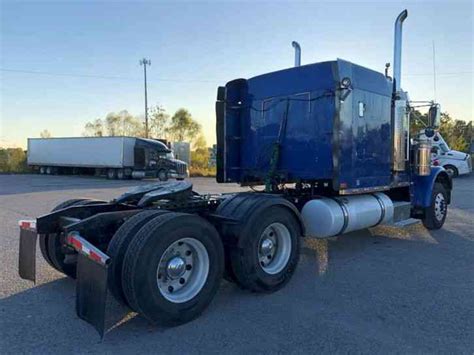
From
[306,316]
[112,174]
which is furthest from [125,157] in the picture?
[306,316]

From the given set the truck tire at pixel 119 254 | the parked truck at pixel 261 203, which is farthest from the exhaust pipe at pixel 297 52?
the truck tire at pixel 119 254

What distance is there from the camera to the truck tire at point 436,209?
341 inches

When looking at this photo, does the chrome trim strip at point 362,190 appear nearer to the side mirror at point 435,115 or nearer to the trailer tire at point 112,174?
the side mirror at point 435,115

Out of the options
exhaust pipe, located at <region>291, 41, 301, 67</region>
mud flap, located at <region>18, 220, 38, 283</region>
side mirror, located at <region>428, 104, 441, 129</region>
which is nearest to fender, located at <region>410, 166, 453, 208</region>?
side mirror, located at <region>428, 104, 441, 129</region>

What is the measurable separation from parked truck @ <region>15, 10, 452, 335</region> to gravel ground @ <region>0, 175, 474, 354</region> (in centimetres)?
24

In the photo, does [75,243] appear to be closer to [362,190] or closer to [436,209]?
[362,190]

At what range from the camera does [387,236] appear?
8.25 metres

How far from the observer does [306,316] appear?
4148mm

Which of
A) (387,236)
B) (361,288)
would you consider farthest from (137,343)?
(387,236)

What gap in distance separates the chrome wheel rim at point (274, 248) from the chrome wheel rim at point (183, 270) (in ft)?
2.98

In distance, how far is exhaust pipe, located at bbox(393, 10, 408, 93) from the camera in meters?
7.27

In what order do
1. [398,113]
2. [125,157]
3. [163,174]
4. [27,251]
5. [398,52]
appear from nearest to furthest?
[27,251] < [398,52] < [398,113] < [125,157] < [163,174]

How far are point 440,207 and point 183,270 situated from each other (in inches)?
272

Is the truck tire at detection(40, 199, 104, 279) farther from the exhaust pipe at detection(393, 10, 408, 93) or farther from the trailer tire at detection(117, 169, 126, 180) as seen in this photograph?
the trailer tire at detection(117, 169, 126, 180)
